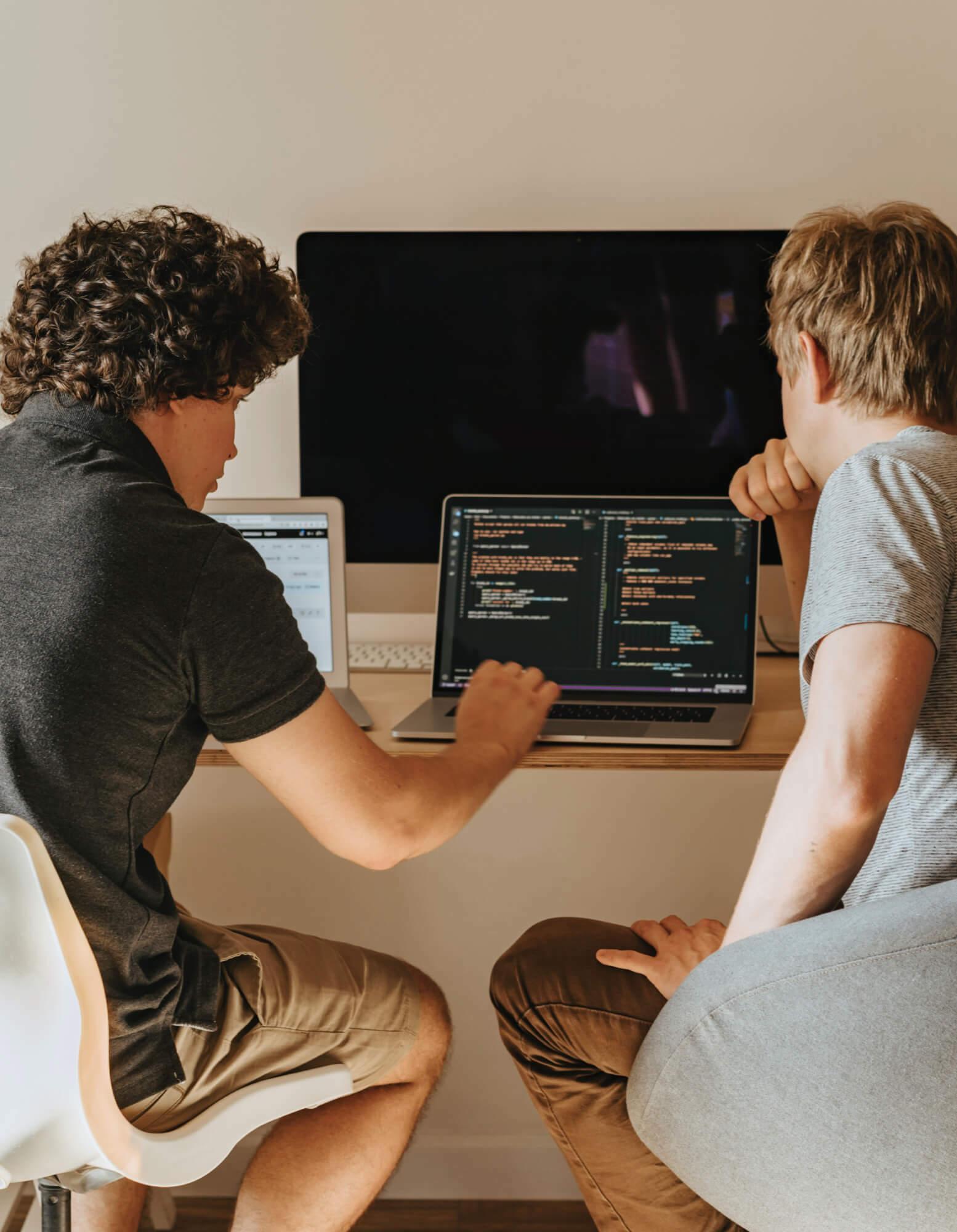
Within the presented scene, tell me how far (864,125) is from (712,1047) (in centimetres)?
157

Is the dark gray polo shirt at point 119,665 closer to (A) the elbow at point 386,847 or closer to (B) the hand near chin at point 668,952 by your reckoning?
(A) the elbow at point 386,847

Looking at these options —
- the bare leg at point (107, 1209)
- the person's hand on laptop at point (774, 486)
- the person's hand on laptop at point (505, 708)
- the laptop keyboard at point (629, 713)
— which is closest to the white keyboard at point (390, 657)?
the laptop keyboard at point (629, 713)

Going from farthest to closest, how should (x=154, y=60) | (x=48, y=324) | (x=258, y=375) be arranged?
(x=154, y=60) < (x=258, y=375) < (x=48, y=324)

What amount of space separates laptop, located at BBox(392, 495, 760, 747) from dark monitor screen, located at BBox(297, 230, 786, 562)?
16 centimetres

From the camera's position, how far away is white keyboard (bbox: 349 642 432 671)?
1.75 metres

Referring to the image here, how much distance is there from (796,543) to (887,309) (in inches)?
17.4

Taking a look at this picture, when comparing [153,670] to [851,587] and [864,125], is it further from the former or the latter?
[864,125]

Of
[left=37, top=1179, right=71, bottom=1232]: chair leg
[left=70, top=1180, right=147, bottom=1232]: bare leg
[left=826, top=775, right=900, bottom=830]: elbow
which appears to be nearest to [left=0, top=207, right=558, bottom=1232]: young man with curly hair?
[left=37, top=1179, right=71, bottom=1232]: chair leg

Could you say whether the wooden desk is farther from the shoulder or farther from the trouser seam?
the shoulder

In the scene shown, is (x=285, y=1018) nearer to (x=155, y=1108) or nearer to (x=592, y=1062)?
(x=155, y=1108)

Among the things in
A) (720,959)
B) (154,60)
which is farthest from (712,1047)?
(154,60)

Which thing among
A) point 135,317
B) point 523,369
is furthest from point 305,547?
point 135,317

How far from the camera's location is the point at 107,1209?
4.50ft

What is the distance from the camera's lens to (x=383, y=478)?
1.78 meters
